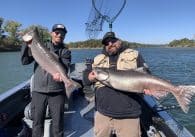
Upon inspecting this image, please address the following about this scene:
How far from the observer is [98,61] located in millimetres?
4398

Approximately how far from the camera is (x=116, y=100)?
420cm

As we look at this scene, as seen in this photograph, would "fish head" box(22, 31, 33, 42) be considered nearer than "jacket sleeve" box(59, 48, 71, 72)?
Yes

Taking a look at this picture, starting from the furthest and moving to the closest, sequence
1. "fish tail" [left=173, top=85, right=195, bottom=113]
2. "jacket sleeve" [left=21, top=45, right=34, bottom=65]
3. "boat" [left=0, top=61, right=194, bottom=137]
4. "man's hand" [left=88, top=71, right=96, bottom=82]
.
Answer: "boat" [left=0, top=61, right=194, bottom=137] → "jacket sleeve" [left=21, top=45, right=34, bottom=65] → "man's hand" [left=88, top=71, right=96, bottom=82] → "fish tail" [left=173, top=85, right=195, bottom=113]

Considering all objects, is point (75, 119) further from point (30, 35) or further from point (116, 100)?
point (116, 100)

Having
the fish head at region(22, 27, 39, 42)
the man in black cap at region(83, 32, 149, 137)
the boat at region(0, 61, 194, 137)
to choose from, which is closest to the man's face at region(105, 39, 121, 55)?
the man in black cap at region(83, 32, 149, 137)

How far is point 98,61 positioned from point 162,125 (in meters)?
1.50

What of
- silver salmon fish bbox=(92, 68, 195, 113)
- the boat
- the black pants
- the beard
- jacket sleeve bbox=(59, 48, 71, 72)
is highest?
the beard

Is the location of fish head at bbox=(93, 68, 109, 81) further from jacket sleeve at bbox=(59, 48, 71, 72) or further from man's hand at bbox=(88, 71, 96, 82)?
jacket sleeve at bbox=(59, 48, 71, 72)

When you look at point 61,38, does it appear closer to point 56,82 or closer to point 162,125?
point 56,82

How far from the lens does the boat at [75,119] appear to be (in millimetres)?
5219

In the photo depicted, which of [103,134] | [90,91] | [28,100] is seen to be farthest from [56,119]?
[90,91]

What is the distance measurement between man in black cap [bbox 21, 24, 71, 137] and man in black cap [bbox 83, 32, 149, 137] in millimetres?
696

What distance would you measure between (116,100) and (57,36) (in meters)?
1.26

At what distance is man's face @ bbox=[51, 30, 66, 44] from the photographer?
4.84m
